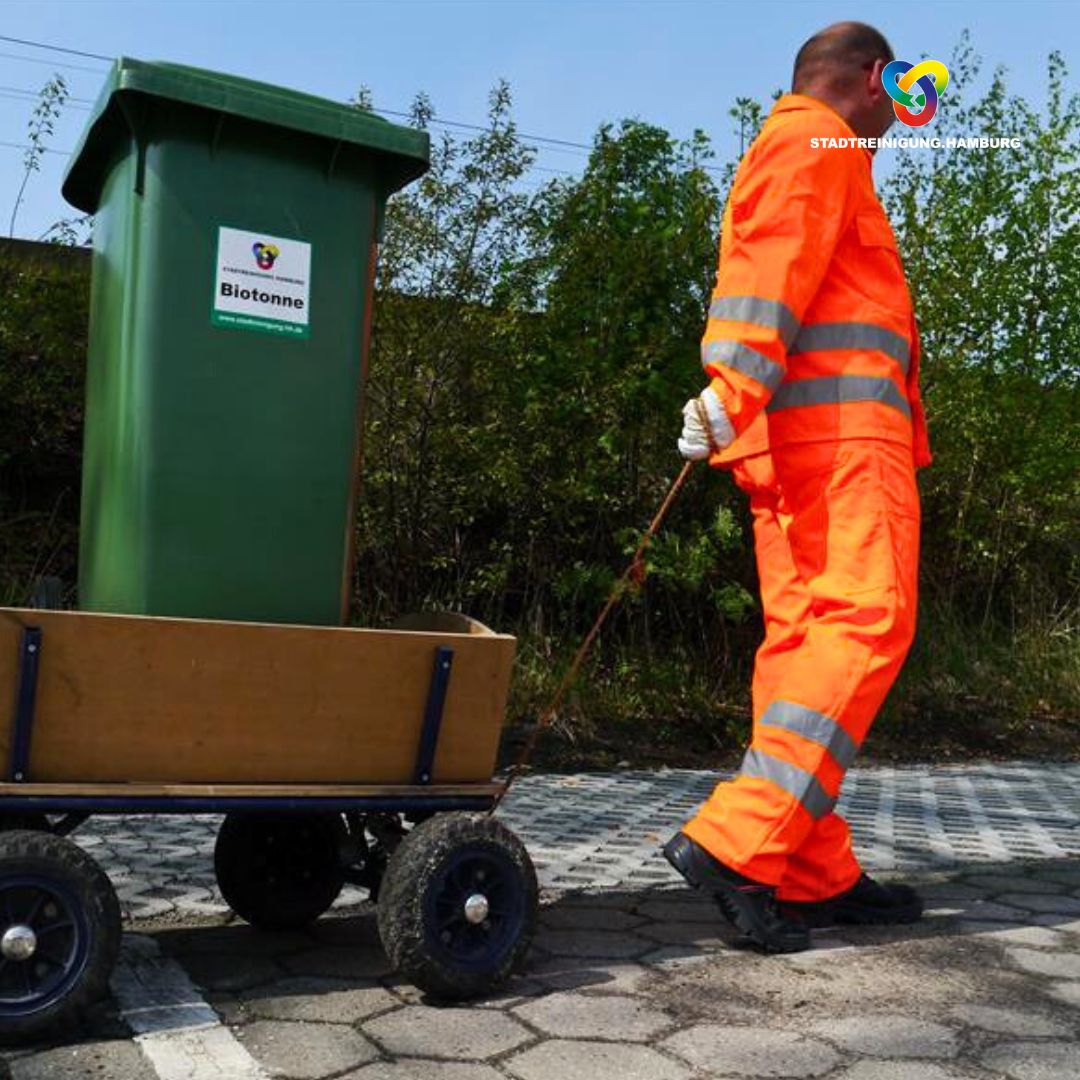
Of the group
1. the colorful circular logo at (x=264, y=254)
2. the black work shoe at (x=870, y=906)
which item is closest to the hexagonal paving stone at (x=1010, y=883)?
the black work shoe at (x=870, y=906)

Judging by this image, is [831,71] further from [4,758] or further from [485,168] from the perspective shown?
[485,168]

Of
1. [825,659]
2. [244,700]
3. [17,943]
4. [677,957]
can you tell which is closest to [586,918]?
[677,957]

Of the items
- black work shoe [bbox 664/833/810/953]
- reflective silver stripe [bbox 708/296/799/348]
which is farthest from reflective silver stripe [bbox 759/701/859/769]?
reflective silver stripe [bbox 708/296/799/348]

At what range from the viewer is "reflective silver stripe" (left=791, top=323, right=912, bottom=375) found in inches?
122

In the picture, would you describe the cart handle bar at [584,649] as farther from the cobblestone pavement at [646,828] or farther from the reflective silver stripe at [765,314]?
the cobblestone pavement at [646,828]

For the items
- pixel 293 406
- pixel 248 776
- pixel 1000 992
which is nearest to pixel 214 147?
pixel 293 406

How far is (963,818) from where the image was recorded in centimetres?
483

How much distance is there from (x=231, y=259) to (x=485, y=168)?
3.80m

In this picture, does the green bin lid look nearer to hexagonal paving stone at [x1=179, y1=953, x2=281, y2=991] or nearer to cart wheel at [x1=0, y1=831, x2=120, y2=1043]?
cart wheel at [x1=0, y1=831, x2=120, y2=1043]

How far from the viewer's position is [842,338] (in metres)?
3.11

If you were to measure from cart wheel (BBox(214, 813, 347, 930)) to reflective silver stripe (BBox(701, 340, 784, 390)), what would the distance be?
1305 mm

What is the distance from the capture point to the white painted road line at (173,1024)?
217cm

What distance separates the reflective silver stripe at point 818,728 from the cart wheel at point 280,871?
1002 millimetres

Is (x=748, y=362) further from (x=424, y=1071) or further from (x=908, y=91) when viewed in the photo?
(x=908, y=91)
